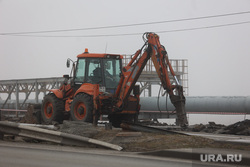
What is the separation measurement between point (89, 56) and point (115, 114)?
10.1ft

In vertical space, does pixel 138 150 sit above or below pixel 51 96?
below

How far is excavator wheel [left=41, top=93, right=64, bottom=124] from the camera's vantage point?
21297mm

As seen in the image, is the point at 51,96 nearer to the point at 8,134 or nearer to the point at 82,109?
the point at 82,109

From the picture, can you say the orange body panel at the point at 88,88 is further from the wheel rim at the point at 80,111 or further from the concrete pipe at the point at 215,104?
the concrete pipe at the point at 215,104

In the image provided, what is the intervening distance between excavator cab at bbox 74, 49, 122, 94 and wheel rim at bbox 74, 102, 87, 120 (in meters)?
1.10

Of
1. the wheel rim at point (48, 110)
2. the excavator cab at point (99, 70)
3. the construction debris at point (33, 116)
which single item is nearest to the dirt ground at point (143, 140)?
the excavator cab at point (99, 70)

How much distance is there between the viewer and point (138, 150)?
1168 centimetres

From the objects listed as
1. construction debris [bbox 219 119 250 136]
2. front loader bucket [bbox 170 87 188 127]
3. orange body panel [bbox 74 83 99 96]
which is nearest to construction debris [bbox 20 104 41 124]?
orange body panel [bbox 74 83 99 96]

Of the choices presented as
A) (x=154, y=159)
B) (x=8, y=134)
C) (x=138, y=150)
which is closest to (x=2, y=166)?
(x=154, y=159)

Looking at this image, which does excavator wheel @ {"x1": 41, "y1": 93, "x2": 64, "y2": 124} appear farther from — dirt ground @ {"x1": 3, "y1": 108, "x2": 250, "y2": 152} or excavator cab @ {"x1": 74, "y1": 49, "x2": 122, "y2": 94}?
dirt ground @ {"x1": 3, "y1": 108, "x2": 250, "y2": 152}

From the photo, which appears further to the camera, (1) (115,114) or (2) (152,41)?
(1) (115,114)

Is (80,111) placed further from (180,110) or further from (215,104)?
(215,104)

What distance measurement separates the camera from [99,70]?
66.1ft

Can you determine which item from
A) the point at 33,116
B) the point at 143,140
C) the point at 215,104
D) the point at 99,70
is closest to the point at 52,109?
the point at 33,116
